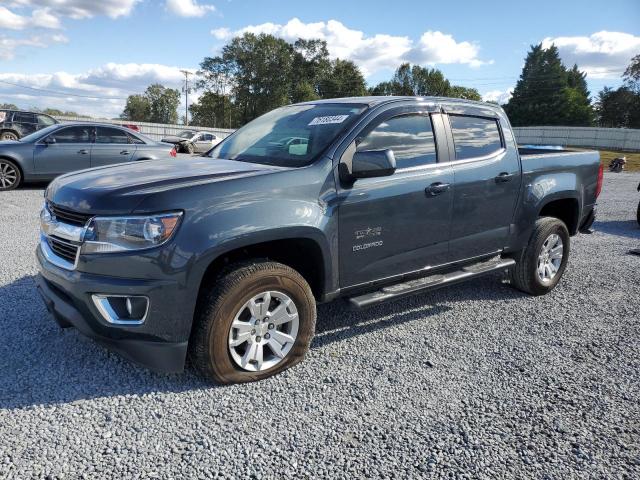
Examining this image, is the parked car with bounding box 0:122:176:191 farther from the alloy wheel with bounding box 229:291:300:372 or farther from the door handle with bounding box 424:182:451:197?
the alloy wheel with bounding box 229:291:300:372

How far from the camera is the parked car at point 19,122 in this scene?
16734 millimetres

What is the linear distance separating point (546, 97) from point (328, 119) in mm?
84739

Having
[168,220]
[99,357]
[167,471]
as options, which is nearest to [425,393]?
[167,471]

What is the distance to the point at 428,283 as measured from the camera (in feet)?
13.0

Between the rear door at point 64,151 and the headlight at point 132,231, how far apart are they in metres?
9.04

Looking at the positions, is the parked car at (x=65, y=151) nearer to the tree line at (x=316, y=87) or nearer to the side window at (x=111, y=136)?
the side window at (x=111, y=136)

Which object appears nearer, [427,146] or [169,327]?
[169,327]

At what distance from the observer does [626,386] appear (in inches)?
132

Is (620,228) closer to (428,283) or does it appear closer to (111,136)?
(428,283)

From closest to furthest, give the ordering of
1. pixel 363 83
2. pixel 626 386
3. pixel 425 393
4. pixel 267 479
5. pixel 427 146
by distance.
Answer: pixel 267 479 → pixel 425 393 → pixel 626 386 → pixel 427 146 → pixel 363 83

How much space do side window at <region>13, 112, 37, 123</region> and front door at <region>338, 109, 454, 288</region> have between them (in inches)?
690

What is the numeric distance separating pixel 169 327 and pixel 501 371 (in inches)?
89.4

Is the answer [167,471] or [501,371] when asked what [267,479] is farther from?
[501,371]

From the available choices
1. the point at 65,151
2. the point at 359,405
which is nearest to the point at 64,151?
the point at 65,151
